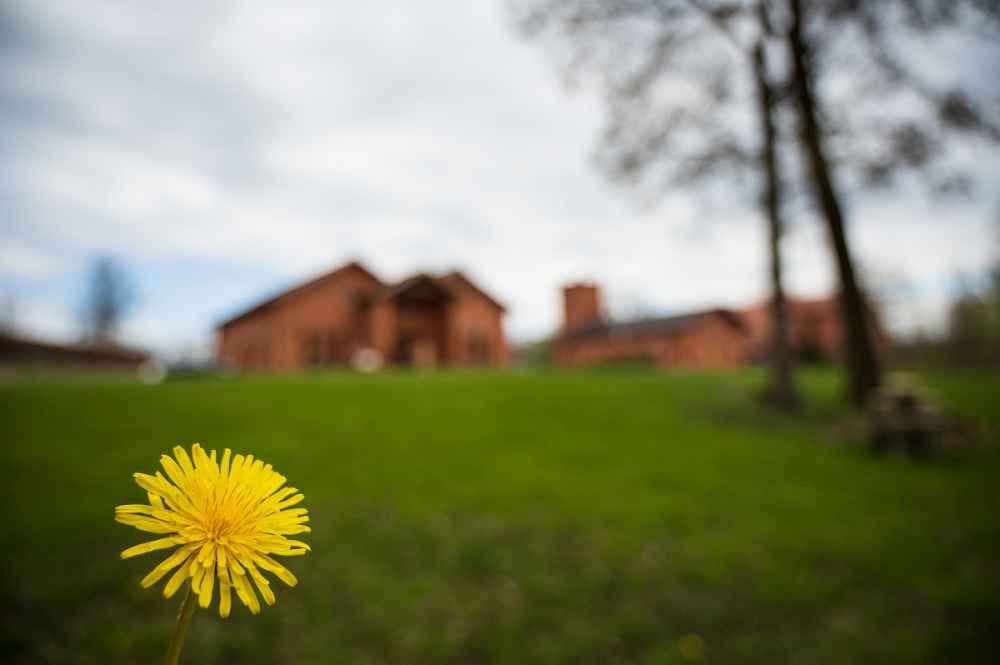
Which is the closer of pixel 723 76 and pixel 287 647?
pixel 287 647

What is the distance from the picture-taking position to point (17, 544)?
4348 mm

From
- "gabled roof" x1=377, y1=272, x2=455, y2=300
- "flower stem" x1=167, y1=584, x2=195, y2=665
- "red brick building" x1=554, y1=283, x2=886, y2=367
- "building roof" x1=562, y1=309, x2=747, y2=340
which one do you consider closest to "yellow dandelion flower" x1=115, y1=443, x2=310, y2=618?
"flower stem" x1=167, y1=584, x2=195, y2=665

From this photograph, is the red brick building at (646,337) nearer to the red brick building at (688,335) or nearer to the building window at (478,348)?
the red brick building at (688,335)

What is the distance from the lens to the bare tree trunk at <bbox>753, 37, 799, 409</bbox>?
33.8 ft

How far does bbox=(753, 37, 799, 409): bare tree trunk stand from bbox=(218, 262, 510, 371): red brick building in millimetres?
14448

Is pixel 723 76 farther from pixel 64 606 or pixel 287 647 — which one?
pixel 64 606

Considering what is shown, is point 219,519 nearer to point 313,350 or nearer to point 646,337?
point 313,350

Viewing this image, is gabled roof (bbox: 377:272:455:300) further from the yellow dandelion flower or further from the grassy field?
the yellow dandelion flower

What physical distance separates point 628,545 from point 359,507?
2.71 meters

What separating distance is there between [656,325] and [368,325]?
22435 mm

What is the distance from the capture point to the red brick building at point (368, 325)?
20188 mm

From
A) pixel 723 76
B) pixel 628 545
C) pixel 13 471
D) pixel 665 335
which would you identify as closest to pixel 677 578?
pixel 628 545

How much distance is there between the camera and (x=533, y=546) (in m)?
4.77

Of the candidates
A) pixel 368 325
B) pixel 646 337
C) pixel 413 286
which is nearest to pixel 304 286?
pixel 368 325
